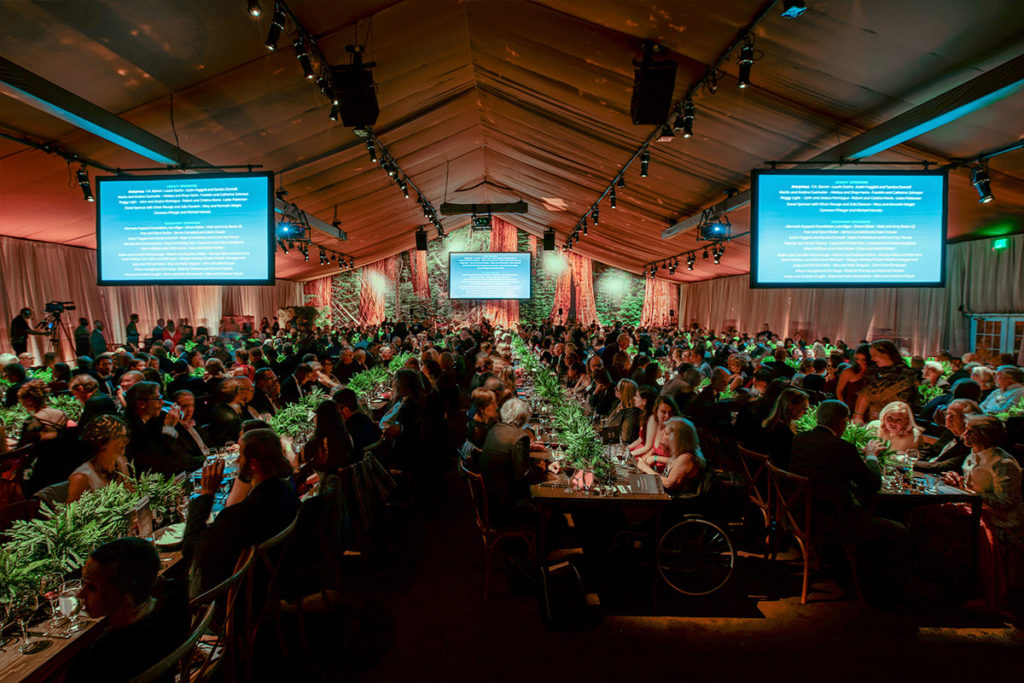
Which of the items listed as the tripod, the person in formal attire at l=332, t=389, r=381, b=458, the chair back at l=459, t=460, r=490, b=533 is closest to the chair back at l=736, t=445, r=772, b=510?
the chair back at l=459, t=460, r=490, b=533

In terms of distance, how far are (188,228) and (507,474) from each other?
3696 mm

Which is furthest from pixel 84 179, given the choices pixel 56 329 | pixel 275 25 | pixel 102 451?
pixel 56 329

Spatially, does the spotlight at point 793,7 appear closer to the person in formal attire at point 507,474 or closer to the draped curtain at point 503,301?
the person in formal attire at point 507,474

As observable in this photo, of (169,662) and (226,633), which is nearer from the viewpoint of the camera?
(169,662)

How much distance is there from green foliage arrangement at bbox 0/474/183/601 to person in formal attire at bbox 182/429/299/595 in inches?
11.5

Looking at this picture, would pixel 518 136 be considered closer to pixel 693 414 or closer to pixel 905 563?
pixel 693 414

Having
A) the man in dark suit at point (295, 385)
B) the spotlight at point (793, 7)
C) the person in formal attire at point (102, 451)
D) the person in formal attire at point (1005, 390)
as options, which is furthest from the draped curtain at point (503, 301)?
the person in formal attire at point (102, 451)

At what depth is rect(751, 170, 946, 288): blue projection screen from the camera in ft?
15.6

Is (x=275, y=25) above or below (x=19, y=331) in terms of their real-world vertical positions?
above

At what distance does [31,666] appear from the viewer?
5.45ft

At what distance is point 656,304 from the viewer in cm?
2347

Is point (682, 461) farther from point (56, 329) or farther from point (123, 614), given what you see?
point (56, 329)

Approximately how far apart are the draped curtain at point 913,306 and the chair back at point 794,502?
20.6ft

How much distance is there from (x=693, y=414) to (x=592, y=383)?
80.2 inches
